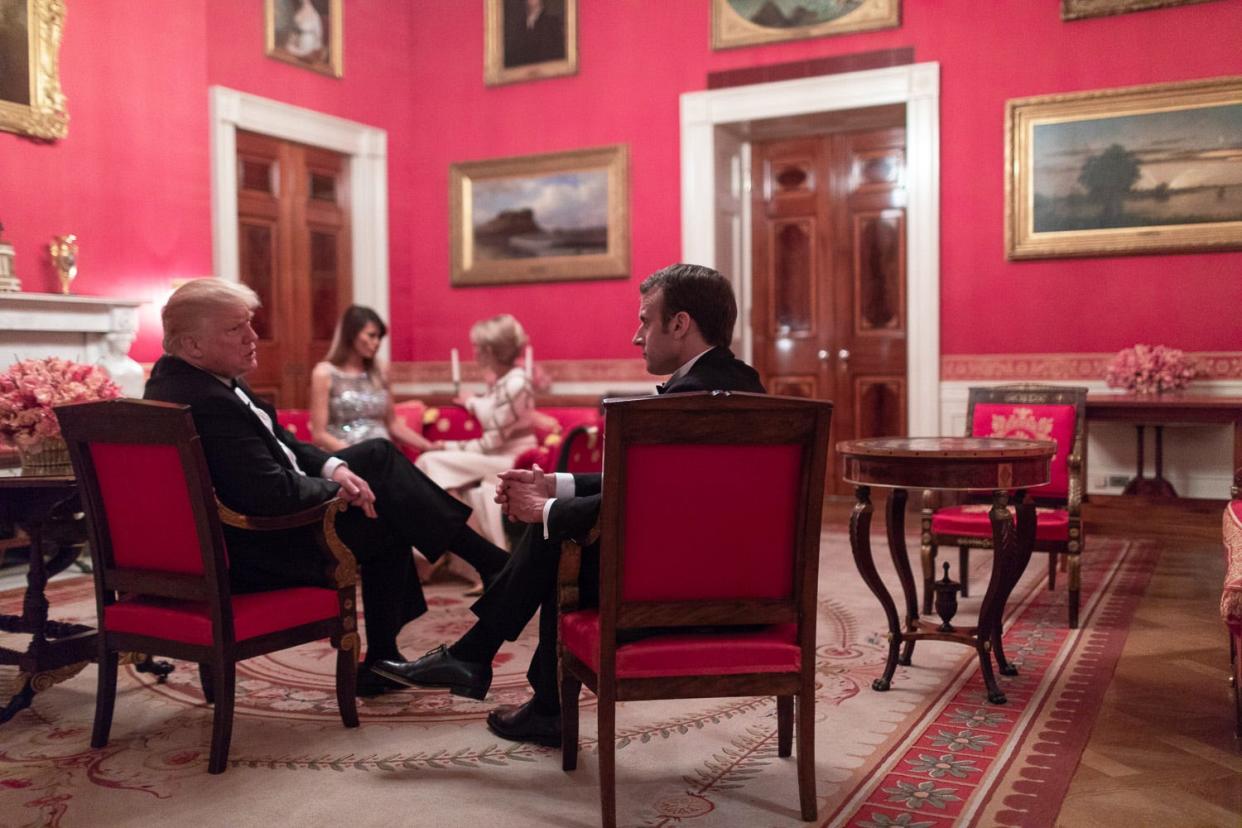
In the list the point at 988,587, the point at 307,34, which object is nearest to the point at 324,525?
the point at 988,587

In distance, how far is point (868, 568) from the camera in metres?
3.87

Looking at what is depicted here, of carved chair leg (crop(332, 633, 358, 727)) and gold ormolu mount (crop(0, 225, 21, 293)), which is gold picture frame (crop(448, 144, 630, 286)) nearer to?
gold ormolu mount (crop(0, 225, 21, 293))

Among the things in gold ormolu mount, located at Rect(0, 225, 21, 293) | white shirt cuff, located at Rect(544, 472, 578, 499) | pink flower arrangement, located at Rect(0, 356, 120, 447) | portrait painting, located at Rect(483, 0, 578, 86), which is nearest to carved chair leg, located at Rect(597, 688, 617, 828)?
white shirt cuff, located at Rect(544, 472, 578, 499)

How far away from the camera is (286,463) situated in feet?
11.0

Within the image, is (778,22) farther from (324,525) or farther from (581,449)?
(324,525)

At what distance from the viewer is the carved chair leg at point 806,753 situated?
2.61 meters

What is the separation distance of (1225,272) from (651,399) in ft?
19.2

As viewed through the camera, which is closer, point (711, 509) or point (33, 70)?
point (711, 509)

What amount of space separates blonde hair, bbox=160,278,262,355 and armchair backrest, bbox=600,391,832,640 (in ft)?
4.61

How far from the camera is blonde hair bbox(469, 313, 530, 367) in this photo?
216 inches

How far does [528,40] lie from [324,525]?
6.67m

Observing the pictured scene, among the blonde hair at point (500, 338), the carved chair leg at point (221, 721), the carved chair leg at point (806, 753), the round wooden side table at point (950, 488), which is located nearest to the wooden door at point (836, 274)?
the blonde hair at point (500, 338)

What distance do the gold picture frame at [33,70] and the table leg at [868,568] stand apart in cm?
501

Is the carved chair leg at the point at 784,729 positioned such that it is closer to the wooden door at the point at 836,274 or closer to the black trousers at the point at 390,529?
the black trousers at the point at 390,529
